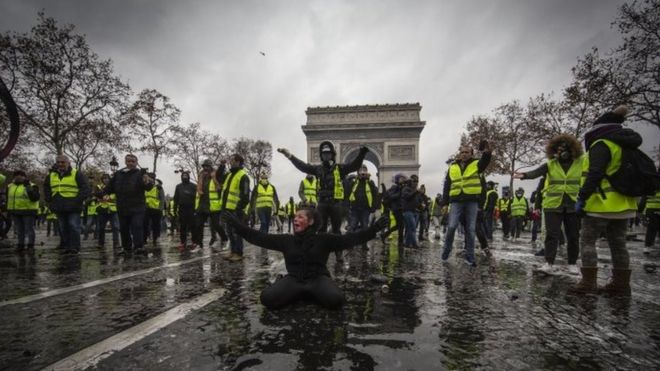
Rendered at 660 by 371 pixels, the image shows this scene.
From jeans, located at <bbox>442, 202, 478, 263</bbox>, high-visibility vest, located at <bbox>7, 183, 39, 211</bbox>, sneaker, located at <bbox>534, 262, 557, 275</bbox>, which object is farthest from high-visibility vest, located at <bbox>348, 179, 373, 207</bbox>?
high-visibility vest, located at <bbox>7, 183, 39, 211</bbox>

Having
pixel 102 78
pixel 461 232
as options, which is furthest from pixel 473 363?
pixel 102 78

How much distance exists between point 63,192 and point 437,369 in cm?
726

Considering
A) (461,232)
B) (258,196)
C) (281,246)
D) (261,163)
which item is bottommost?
(461,232)

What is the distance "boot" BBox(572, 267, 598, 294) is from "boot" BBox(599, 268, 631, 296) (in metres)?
0.09

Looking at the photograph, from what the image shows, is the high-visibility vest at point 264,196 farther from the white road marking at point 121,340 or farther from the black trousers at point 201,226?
the white road marking at point 121,340

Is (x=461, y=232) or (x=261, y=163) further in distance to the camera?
(x=261, y=163)

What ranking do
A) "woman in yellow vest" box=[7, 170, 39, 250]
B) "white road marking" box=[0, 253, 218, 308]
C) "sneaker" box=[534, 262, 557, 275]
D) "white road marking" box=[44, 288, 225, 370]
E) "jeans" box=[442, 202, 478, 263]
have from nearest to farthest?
"white road marking" box=[44, 288, 225, 370] → "white road marking" box=[0, 253, 218, 308] → "sneaker" box=[534, 262, 557, 275] → "jeans" box=[442, 202, 478, 263] → "woman in yellow vest" box=[7, 170, 39, 250]

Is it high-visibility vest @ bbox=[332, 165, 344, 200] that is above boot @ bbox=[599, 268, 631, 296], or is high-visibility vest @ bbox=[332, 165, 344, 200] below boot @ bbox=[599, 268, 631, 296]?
above

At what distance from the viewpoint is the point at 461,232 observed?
13227mm

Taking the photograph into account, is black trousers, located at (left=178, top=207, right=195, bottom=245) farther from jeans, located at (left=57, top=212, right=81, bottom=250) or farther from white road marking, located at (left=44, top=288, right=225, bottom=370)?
white road marking, located at (left=44, top=288, right=225, bottom=370)

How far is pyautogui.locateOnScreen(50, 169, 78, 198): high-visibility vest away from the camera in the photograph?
242 inches

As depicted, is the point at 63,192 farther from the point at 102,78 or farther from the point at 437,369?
the point at 102,78

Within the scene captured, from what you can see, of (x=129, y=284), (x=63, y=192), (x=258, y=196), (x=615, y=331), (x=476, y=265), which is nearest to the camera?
(x=615, y=331)

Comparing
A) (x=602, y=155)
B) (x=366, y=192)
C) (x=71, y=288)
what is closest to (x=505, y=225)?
(x=366, y=192)
